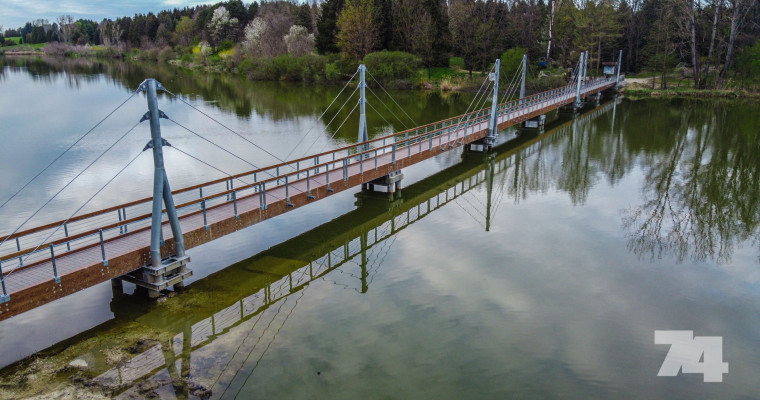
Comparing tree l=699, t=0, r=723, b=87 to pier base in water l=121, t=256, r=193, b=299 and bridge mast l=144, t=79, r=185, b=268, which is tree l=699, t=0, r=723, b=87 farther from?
pier base in water l=121, t=256, r=193, b=299

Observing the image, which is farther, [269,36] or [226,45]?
[226,45]

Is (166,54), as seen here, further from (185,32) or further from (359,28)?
(359,28)

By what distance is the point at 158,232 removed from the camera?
12438 millimetres

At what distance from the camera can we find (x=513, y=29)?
219ft

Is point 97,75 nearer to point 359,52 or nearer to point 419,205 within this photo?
point 359,52

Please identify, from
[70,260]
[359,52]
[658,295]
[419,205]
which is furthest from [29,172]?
[359,52]

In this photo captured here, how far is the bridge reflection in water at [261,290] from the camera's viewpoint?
1038 cm

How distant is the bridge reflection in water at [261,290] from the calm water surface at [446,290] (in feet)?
0.17

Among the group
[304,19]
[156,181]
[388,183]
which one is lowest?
[388,183]

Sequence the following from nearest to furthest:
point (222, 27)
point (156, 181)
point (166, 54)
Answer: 1. point (156, 181)
2. point (222, 27)
3. point (166, 54)

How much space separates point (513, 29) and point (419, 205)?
52.3m

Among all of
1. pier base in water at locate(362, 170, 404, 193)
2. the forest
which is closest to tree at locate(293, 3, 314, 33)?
the forest

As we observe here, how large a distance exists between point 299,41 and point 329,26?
7.52 meters

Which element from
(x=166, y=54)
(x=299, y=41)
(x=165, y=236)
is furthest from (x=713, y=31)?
(x=166, y=54)
